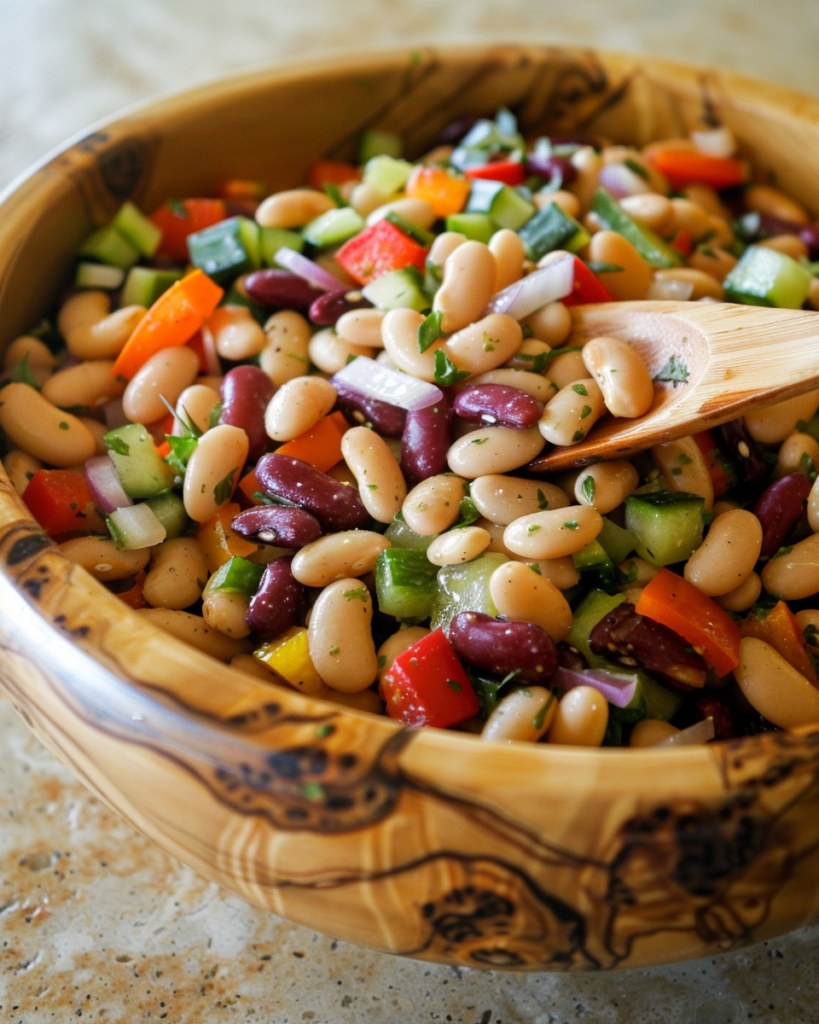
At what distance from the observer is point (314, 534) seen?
1.08m

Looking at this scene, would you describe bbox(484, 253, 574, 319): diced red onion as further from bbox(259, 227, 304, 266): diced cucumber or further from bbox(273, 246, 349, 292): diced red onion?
bbox(259, 227, 304, 266): diced cucumber

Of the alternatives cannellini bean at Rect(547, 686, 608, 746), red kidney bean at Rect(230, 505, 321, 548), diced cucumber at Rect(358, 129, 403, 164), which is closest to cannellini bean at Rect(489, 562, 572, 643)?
cannellini bean at Rect(547, 686, 608, 746)

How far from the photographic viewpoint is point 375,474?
3.64ft

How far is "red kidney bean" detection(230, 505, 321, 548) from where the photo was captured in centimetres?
107

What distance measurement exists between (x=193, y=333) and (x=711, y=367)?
0.73m

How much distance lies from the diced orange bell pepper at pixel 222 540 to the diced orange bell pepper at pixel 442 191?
2.01 feet

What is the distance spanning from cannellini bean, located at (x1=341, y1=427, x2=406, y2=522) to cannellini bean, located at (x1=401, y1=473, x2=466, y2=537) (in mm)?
20

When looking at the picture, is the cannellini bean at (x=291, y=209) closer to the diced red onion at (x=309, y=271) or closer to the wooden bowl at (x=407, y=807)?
the diced red onion at (x=309, y=271)

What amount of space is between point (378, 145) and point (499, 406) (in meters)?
0.87

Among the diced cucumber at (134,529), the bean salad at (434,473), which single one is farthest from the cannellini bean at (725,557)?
the diced cucumber at (134,529)

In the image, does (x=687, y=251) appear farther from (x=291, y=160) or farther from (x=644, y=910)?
(x=644, y=910)

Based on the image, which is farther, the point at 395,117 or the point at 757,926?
the point at 395,117

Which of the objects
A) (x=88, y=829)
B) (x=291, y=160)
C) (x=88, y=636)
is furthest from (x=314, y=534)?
(x=291, y=160)

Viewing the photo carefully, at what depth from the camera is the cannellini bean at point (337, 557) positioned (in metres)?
1.06
